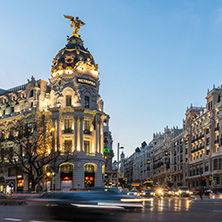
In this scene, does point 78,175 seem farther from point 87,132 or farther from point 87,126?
point 87,126

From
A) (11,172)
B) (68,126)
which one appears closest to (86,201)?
(68,126)

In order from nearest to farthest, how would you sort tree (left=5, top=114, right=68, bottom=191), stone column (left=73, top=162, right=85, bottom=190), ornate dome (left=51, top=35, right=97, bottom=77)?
tree (left=5, top=114, right=68, bottom=191) → stone column (left=73, top=162, right=85, bottom=190) → ornate dome (left=51, top=35, right=97, bottom=77)

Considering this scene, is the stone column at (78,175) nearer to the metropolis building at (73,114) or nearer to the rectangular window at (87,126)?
the metropolis building at (73,114)

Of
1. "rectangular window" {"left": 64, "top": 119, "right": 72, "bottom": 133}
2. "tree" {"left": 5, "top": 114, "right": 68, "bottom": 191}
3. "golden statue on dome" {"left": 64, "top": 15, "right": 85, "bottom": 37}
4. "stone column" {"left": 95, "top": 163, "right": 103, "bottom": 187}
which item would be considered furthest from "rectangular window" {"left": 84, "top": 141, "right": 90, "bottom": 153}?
"golden statue on dome" {"left": 64, "top": 15, "right": 85, "bottom": 37}

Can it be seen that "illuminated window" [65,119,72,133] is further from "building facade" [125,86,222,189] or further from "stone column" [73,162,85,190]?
"building facade" [125,86,222,189]

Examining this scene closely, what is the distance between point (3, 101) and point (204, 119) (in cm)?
4557

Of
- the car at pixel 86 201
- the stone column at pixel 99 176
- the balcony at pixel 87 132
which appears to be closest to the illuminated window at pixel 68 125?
the balcony at pixel 87 132

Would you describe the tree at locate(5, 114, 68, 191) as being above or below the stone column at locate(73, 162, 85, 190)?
above

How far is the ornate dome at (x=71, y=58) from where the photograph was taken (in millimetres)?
68312

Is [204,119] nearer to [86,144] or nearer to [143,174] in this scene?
[86,144]

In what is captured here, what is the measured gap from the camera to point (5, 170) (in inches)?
Result: 2852

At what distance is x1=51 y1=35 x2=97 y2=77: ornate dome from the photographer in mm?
68312

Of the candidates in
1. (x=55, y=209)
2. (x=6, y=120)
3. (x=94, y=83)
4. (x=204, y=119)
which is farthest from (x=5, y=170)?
(x=55, y=209)

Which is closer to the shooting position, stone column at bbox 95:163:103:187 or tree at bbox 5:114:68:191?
tree at bbox 5:114:68:191
